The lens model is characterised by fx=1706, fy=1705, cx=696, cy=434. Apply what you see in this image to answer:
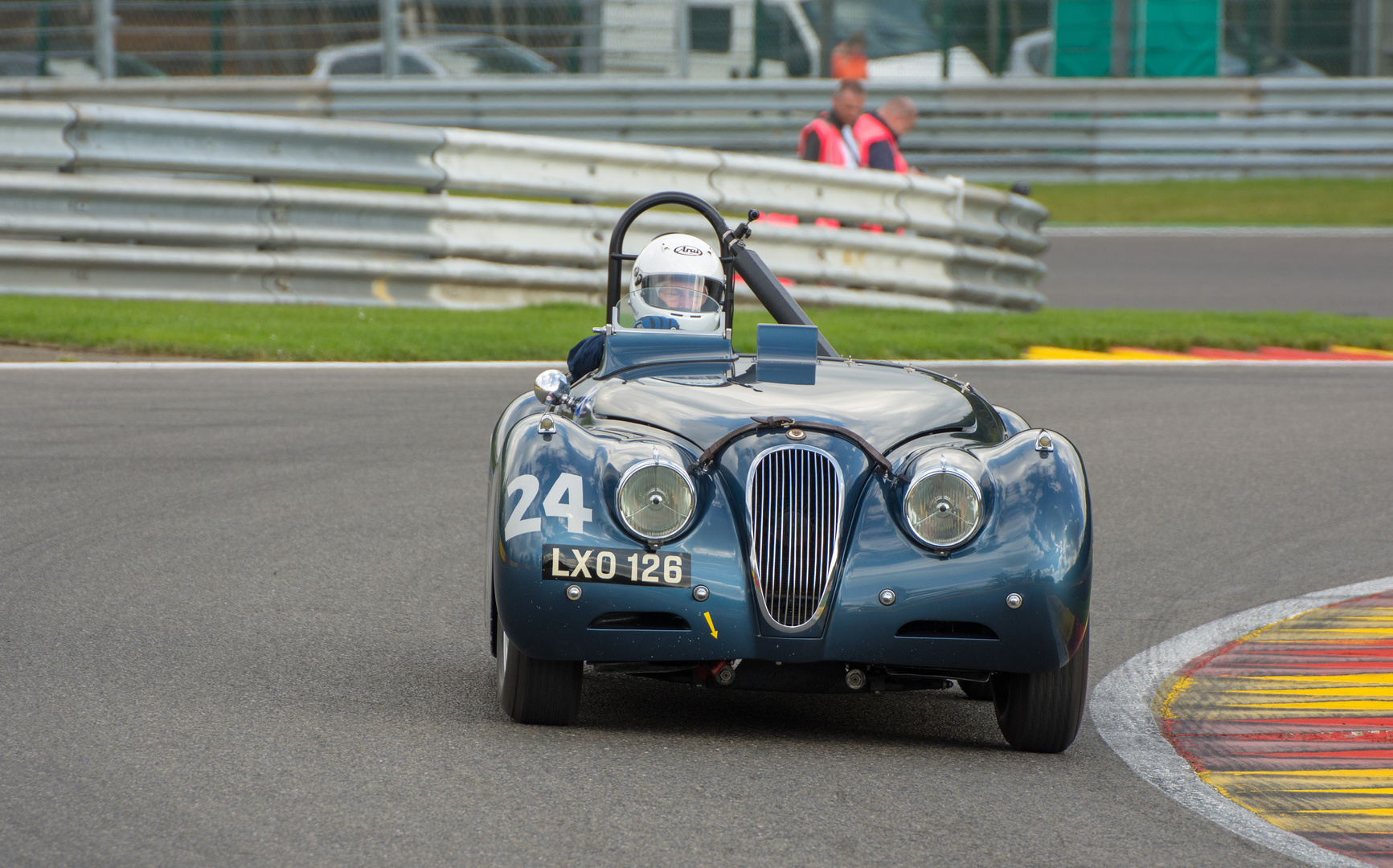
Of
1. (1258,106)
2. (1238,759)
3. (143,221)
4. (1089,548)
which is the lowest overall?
(1238,759)

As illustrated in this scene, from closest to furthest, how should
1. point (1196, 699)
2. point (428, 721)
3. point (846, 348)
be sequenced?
point (428, 721)
point (1196, 699)
point (846, 348)

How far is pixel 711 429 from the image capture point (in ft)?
14.3

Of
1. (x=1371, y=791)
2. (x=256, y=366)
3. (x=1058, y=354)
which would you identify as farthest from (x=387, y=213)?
(x=1371, y=791)

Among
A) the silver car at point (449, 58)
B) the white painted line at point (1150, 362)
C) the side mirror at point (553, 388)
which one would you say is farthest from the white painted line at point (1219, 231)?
the side mirror at point (553, 388)

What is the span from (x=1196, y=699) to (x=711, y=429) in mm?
1540

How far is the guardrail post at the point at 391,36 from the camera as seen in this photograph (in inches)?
744

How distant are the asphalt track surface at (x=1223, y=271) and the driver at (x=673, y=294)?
340 inches

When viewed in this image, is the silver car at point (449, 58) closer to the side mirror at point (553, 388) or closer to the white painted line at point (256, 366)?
the white painted line at point (256, 366)

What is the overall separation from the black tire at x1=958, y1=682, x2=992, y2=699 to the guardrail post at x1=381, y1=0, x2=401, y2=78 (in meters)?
15.7

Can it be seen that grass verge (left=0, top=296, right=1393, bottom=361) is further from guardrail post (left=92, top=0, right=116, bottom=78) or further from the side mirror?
guardrail post (left=92, top=0, right=116, bottom=78)

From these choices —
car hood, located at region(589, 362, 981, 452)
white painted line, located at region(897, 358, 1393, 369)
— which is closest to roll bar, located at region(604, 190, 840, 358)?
car hood, located at region(589, 362, 981, 452)

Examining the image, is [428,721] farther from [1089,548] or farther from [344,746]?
[1089,548]

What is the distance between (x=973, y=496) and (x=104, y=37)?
17.3m

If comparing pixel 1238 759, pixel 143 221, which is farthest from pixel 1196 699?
pixel 143 221
